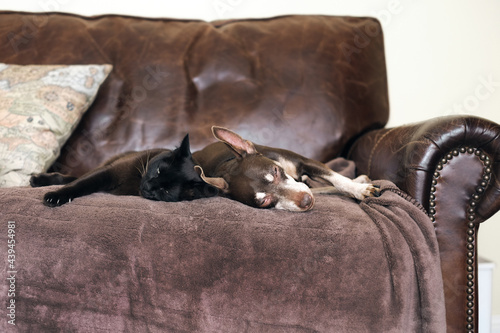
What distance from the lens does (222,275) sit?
1126mm

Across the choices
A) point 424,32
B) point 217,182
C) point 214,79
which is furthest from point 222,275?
point 424,32

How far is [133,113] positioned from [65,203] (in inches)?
41.1

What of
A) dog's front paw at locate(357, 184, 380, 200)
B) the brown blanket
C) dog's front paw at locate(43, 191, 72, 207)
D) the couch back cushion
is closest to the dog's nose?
the brown blanket

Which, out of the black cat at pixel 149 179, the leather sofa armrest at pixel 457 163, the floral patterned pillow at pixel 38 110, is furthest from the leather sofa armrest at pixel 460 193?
the floral patterned pillow at pixel 38 110

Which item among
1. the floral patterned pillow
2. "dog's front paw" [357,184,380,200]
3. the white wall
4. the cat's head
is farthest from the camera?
the white wall

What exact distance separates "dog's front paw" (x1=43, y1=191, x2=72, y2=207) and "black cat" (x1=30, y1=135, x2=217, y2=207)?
45mm

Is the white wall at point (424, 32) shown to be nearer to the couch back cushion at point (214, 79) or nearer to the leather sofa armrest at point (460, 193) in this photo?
the couch back cushion at point (214, 79)

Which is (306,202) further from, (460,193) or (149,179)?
(149,179)

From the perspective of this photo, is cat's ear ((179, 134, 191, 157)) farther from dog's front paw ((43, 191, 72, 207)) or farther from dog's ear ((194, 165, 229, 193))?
dog's front paw ((43, 191, 72, 207))

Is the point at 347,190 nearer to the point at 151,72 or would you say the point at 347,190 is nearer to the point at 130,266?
the point at 130,266

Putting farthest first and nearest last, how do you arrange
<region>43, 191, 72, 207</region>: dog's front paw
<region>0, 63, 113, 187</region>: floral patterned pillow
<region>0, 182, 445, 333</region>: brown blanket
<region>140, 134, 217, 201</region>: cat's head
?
<region>0, 63, 113, 187</region>: floral patterned pillow < <region>140, 134, 217, 201</region>: cat's head < <region>43, 191, 72, 207</region>: dog's front paw < <region>0, 182, 445, 333</region>: brown blanket

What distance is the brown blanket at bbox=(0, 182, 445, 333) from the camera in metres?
1.11

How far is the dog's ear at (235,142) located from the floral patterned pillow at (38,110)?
0.88 meters

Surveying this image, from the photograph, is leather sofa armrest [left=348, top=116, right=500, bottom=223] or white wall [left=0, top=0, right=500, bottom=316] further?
white wall [left=0, top=0, right=500, bottom=316]
